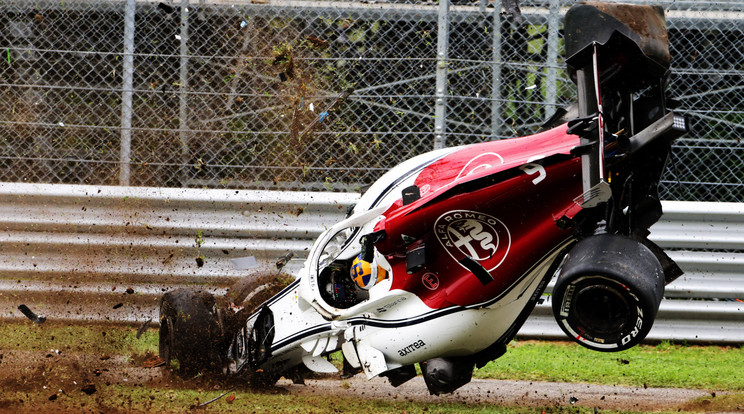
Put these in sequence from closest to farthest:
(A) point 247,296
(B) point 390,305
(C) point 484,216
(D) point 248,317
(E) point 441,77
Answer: (C) point 484,216, (B) point 390,305, (D) point 248,317, (A) point 247,296, (E) point 441,77

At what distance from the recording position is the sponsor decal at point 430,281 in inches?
148

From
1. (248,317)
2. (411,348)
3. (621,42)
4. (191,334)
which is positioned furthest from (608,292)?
(191,334)

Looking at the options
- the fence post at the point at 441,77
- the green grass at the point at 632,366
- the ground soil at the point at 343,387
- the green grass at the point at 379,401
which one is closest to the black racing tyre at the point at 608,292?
the green grass at the point at 379,401

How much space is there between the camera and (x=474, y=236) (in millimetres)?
3584

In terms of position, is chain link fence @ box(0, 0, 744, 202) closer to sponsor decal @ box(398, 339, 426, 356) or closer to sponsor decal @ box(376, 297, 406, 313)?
sponsor decal @ box(376, 297, 406, 313)

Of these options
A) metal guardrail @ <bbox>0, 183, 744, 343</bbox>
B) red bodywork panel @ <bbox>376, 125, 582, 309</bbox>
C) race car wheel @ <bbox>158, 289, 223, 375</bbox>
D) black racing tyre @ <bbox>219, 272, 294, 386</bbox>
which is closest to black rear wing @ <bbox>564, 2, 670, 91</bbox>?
red bodywork panel @ <bbox>376, 125, 582, 309</bbox>

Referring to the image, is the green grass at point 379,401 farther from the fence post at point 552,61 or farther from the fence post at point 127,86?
the fence post at point 552,61

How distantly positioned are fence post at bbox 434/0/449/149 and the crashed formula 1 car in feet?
6.46

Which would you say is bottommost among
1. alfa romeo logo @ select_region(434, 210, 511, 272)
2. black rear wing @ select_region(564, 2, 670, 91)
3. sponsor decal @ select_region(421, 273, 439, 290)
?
sponsor decal @ select_region(421, 273, 439, 290)

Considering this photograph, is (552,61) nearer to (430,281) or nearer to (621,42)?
(430,281)

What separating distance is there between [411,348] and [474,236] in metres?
0.69

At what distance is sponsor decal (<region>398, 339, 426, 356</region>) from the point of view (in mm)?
3848

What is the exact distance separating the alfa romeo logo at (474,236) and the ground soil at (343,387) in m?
1.54

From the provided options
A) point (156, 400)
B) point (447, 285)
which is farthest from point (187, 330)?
point (447, 285)
